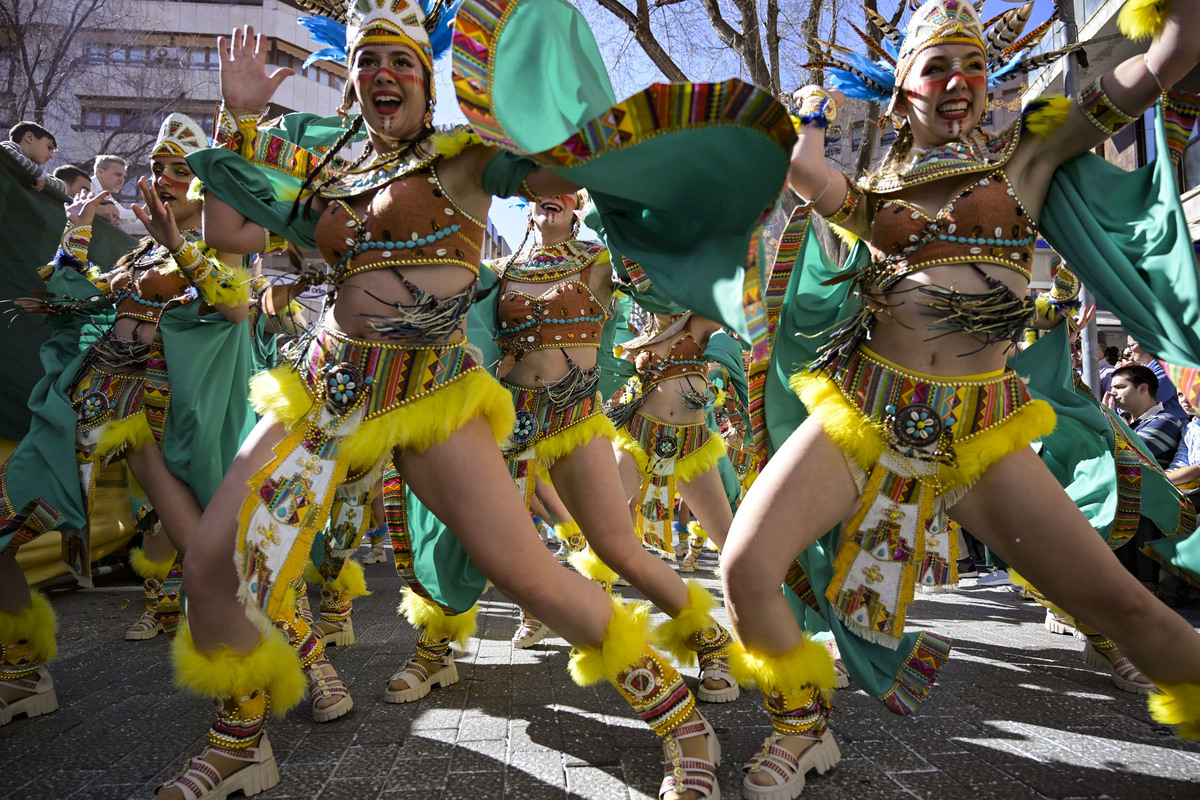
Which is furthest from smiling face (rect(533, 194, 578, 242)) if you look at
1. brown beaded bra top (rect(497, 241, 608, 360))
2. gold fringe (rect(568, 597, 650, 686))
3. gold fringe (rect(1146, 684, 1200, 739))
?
gold fringe (rect(1146, 684, 1200, 739))

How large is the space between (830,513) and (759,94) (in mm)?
1281

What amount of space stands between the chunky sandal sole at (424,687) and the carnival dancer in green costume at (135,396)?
116cm

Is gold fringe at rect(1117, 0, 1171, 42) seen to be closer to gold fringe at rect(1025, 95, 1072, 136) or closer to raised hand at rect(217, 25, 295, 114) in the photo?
gold fringe at rect(1025, 95, 1072, 136)

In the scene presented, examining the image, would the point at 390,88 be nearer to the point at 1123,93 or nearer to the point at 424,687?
the point at 1123,93

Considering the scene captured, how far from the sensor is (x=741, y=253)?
5.71ft

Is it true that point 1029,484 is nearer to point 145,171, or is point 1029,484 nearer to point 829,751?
point 829,751

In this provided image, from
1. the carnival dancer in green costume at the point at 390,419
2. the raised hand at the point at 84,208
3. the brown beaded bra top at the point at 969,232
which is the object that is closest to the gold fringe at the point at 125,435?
the carnival dancer in green costume at the point at 390,419

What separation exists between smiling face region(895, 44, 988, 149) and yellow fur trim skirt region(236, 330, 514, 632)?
5.59 ft

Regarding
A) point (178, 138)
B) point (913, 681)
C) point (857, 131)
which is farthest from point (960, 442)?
point (857, 131)

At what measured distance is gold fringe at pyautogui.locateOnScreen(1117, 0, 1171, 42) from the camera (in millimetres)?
2156

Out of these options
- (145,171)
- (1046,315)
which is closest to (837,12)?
(1046,315)

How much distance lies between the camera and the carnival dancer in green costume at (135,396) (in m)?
3.12

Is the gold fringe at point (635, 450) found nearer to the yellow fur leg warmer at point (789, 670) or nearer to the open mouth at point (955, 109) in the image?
the yellow fur leg warmer at point (789, 670)

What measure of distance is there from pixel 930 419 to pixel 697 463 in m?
2.43
